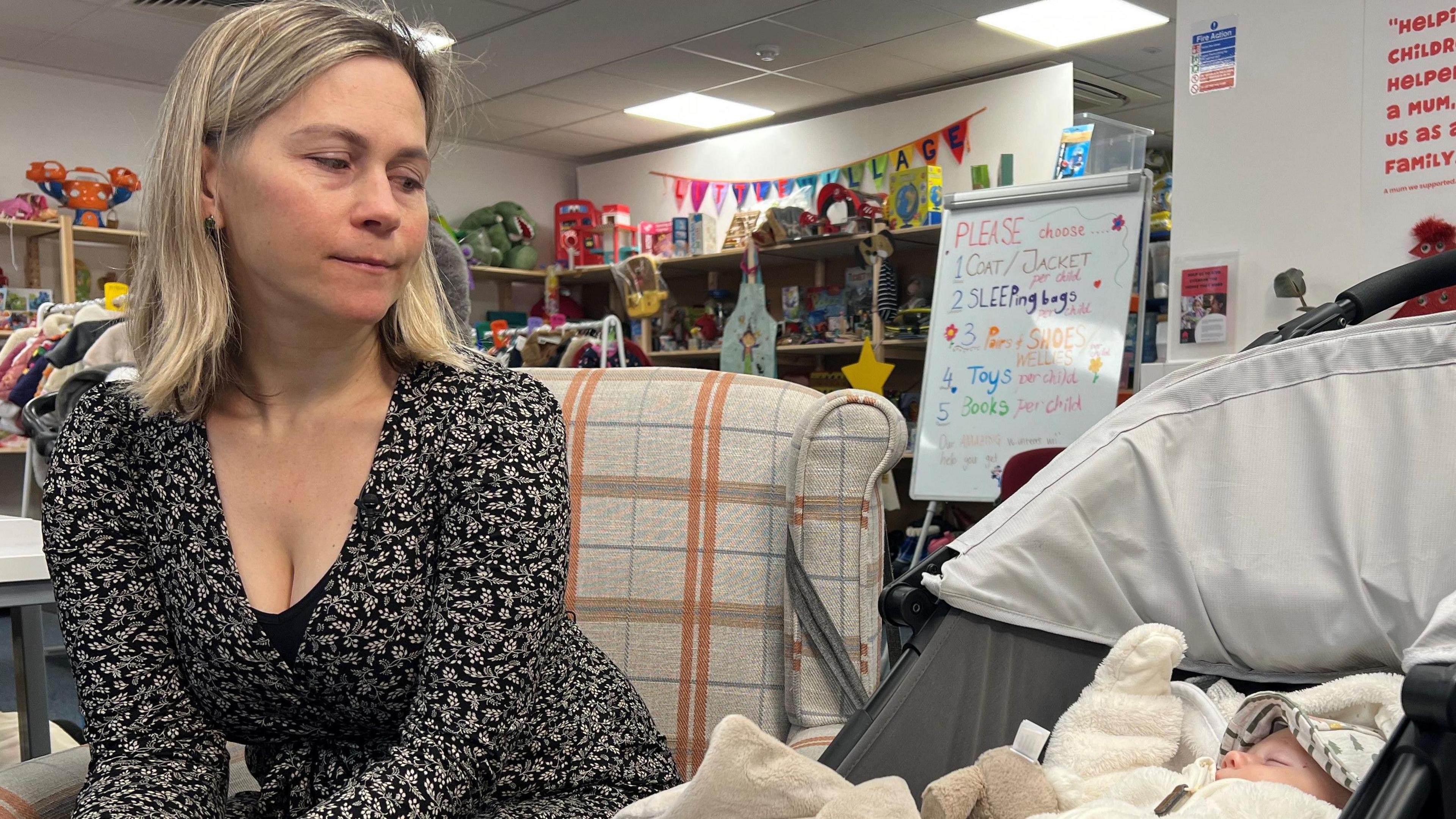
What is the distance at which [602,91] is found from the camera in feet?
20.7

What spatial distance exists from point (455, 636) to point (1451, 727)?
72 centimetres

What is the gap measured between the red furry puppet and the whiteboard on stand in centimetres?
116

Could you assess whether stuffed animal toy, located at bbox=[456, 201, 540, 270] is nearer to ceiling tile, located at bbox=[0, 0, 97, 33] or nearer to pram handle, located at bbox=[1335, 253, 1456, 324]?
ceiling tile, located at bbox=[0, 0, 97, 33]

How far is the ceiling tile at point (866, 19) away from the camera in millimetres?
4926

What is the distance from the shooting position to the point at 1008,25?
5.22 m

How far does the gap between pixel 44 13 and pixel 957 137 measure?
14.6 ft

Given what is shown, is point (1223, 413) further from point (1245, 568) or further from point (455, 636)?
point (455, 636)

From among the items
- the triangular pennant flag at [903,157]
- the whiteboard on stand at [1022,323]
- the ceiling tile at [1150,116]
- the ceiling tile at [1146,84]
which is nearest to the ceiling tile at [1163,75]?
the ceiling tile at [1146,84]

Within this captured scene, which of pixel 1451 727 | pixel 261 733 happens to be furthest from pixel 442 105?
pixel 1451 727

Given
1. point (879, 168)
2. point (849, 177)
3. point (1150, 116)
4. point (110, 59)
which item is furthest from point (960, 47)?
point (110, 59)

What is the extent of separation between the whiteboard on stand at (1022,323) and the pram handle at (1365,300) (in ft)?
8.87

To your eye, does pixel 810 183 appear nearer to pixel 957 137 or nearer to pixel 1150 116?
pixel 957 137

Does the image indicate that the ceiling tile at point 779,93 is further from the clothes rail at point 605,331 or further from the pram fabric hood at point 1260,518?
the pram fabric hood at point 1260,518

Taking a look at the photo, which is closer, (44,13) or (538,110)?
(44,13)
